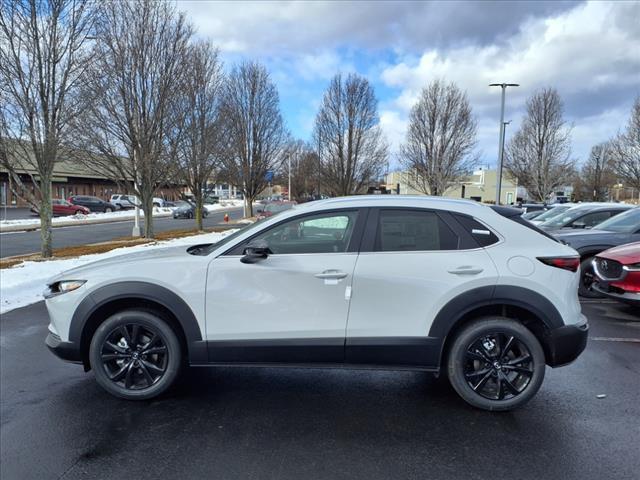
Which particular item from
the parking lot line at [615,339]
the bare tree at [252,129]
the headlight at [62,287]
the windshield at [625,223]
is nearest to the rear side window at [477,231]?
the parking lot line at [615,339]

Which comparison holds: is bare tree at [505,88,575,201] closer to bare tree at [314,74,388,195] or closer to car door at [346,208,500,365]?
bare tree at [314,74,388,195]

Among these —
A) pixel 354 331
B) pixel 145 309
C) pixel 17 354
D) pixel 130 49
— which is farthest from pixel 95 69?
pixel 354 331

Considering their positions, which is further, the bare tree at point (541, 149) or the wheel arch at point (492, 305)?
the bare tree at point (541, 149)

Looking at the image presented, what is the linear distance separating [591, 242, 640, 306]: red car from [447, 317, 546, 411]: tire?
355 centimetres

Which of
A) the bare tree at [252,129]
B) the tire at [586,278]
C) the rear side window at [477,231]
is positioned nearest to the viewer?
the rear side window at [477,231]

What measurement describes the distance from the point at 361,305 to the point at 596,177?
5945 centimetres

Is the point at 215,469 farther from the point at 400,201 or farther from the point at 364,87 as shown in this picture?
the point at 364,87

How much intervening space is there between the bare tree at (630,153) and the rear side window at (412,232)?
2912 centimetres

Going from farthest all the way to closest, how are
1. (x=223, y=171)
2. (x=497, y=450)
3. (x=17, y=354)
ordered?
(x=223, y=171) < (x=17, y=354) < (x=497, y=450)

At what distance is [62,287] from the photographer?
3.72m

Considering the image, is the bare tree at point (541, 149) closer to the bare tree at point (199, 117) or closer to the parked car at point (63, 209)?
the bare tree at point (199, 117)

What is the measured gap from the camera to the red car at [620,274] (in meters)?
5.98

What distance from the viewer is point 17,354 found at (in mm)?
4836

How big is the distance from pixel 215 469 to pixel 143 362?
4.21ft
